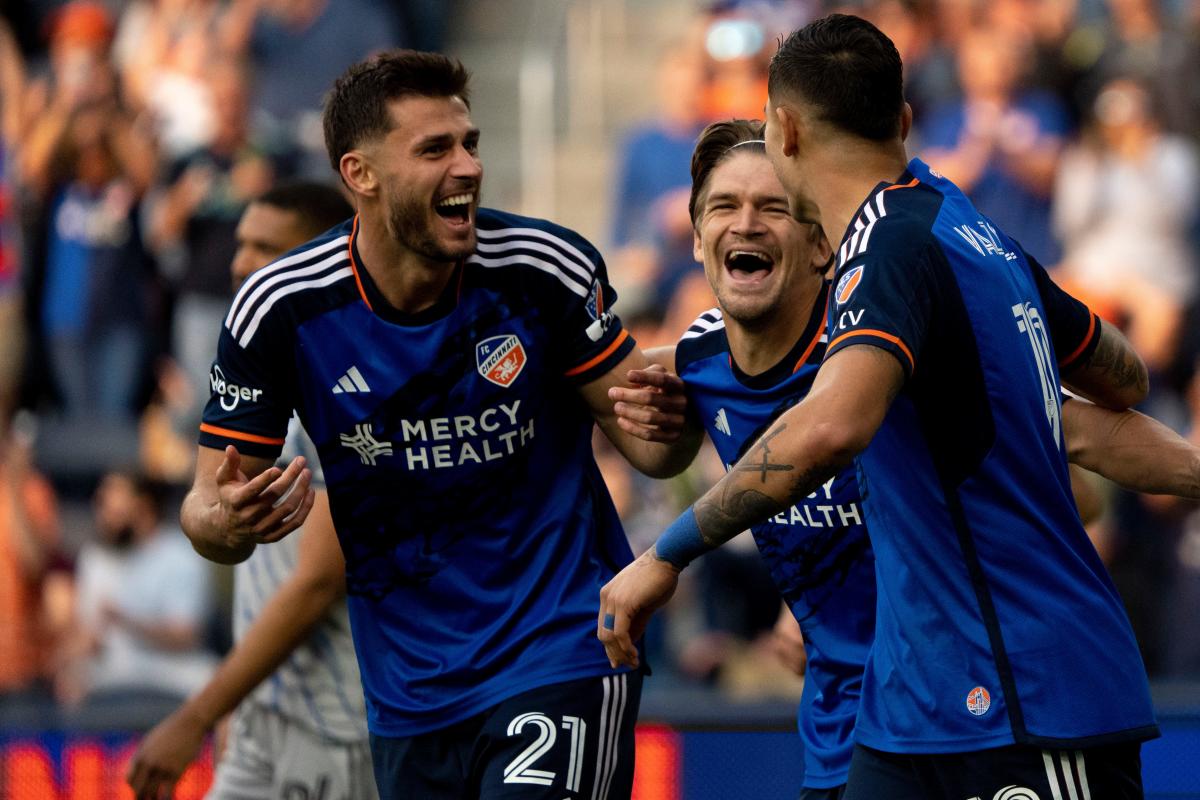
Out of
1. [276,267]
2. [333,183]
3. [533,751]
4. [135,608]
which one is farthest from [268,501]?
[135,608]

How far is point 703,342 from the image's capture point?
4.50 metres

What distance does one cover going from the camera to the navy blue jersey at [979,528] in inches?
130

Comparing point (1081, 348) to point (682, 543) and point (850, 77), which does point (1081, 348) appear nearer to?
point (850, 77)

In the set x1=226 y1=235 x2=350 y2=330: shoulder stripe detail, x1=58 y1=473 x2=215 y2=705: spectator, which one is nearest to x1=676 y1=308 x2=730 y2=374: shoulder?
x1=226 y1=235 x2=350 y2=330: shoulder stripe detail

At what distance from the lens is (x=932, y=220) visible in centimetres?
333

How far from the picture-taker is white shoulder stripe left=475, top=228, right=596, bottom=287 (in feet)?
14.7

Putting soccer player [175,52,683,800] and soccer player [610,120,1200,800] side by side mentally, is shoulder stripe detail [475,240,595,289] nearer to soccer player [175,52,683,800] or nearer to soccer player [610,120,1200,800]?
soccer player [175,52,683,800]

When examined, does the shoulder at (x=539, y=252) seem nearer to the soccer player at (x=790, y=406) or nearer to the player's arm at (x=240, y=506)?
the soccer player at (x=790, y=406)

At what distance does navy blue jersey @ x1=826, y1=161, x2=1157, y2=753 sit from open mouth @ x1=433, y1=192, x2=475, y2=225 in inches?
52.8

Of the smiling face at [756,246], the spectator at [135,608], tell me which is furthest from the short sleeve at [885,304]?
the spectator at [135,608]

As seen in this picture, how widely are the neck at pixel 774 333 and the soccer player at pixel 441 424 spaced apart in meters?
0.35

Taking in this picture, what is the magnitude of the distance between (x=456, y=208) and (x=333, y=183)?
5108 mm

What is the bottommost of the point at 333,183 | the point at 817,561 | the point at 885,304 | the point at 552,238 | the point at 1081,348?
the point at 817,561

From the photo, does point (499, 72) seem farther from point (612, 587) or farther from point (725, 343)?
point (612, 587)
